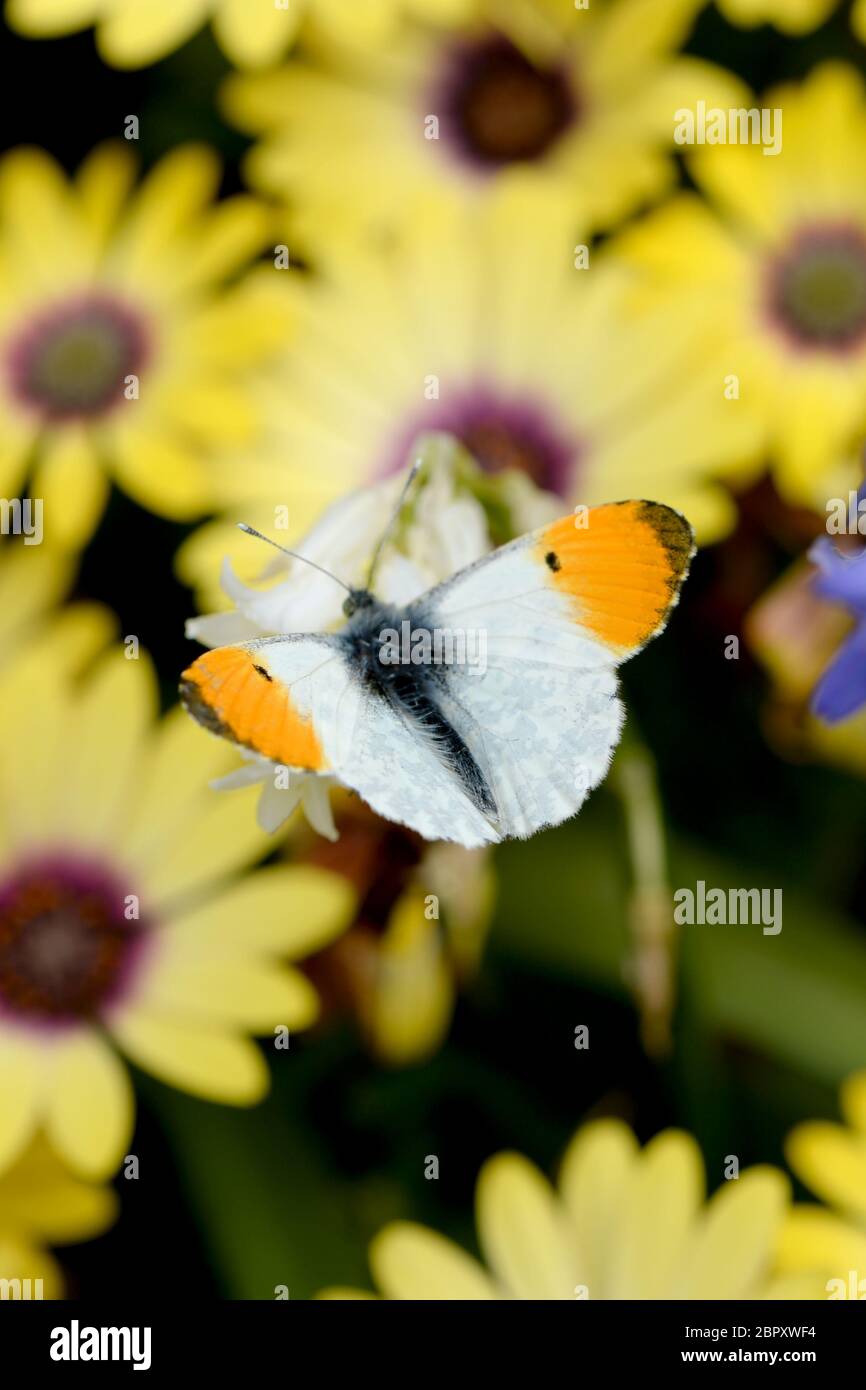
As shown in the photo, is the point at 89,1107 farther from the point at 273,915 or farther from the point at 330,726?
the point at 330,726

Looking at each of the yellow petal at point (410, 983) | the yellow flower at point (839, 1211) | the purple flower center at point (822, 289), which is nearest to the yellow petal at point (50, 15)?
the purple flower center at point (822, 289)

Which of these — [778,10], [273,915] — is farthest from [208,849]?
[778,10]

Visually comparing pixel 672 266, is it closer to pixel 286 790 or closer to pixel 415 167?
pixel 415 167

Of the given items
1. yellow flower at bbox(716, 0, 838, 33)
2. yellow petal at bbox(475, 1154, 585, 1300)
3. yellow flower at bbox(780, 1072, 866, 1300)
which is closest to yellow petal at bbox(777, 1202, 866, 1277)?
yellow flower at bbox(780, 1072, 866, 1300)

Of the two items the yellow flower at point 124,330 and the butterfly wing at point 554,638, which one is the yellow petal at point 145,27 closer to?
the yellow flower at point 124,330

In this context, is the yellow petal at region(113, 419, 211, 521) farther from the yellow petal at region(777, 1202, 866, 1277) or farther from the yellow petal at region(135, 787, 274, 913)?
the yellow petal at region(777, 1202, 866, 1277)
